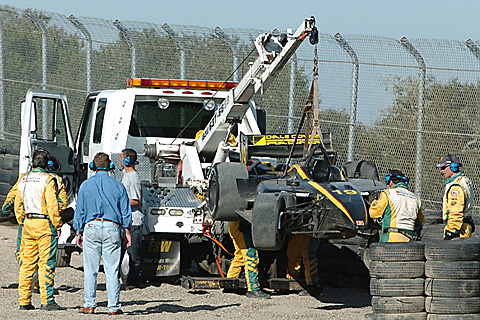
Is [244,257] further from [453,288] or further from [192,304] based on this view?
[453,288]

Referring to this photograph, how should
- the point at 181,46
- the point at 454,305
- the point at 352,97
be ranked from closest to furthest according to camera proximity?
the point at 454,305
the point at 352,97
the point at 181,46

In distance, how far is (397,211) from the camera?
9.56m

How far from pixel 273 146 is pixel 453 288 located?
351 centimetres

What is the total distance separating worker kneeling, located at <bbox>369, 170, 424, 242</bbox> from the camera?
9.52m

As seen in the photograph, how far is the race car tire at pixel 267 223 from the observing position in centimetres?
889

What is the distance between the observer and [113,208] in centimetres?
929

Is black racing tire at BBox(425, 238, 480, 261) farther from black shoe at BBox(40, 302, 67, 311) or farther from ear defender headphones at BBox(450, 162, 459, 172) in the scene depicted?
black shoe at BBox(40, 302, 67, 311)

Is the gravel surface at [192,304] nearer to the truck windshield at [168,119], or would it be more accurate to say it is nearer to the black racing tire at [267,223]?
the black racing tire at [267,223]

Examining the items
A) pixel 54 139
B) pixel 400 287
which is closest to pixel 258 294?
pixel 400 287

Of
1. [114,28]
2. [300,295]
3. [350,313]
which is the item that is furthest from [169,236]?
[114,28]

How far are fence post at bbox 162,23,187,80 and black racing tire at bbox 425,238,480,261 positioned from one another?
30.0 feet

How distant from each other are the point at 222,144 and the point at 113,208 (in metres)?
2.70

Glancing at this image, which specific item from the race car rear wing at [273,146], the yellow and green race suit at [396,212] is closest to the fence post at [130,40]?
the race car rear wing at [273,146]

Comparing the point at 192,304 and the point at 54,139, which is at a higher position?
the point at 54,139
